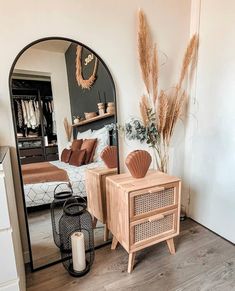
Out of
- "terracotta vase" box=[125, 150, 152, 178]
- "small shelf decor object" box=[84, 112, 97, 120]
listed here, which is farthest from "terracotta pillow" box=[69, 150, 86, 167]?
"terracotta vase" box=[125, 150, 152, 178]

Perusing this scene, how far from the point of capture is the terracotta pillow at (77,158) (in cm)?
165

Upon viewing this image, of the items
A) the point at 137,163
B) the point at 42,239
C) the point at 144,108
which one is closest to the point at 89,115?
the point at 144,108

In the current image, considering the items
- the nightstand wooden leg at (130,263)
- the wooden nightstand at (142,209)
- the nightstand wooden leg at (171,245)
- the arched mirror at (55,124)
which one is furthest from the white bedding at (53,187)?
the nightstand wooden leg at (171,245)

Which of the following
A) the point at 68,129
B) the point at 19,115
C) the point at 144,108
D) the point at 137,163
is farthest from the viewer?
the point at 144,108

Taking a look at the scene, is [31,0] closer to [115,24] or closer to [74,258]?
[115,24]

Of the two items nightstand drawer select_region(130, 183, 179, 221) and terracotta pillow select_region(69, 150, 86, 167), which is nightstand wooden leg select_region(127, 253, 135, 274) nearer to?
nightstand drawer select_region(130, 183, 179, 221)

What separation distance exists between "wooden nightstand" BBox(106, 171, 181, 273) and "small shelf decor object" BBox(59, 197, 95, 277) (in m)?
0.21

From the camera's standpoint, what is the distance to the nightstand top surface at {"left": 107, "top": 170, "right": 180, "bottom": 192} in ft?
4.56

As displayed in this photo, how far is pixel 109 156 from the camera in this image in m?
1.76

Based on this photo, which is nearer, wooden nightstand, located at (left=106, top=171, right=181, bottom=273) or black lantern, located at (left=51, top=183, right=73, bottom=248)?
wooden nightstand, located at (left=106, top=171, right=181, bottom=273)

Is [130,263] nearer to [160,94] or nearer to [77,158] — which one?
[77,158]

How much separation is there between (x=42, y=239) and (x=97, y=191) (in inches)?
23.1

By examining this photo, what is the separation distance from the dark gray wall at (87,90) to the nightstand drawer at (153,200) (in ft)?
2.28

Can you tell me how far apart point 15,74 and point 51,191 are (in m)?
0.92
